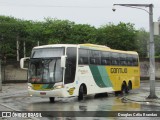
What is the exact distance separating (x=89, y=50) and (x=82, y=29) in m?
46.4

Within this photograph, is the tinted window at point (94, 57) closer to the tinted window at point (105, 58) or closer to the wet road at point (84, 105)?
the tinted window at point (105, 58)

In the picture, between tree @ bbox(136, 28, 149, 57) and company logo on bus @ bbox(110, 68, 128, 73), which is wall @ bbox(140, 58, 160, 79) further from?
company logo on bus @ bbox(110, 68, 128, 73)

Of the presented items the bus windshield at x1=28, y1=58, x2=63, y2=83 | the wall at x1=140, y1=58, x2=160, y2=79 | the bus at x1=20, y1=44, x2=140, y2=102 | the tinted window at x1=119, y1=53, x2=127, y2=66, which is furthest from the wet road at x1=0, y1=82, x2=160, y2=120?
the wall at x1=140, y1=58, x2=160, y2=79

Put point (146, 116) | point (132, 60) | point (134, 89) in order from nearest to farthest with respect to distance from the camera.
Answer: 1. point (146, 116)
2. point (132, 60)
3. point (134, 89)

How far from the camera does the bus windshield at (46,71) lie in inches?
945

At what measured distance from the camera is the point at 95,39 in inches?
2751

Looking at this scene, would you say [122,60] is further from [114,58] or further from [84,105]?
[84,105]

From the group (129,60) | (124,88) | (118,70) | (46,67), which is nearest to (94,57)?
(118,70)

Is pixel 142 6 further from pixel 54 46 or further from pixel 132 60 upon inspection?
pixel 132 60

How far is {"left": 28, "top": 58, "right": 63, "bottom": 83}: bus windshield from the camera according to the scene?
78.8 ft

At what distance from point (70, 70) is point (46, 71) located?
57.6 inches

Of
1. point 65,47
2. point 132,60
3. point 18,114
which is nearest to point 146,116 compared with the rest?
point 18,114

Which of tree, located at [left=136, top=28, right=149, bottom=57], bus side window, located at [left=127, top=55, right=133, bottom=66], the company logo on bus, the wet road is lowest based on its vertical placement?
the wet road

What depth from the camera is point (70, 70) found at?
24844mm
